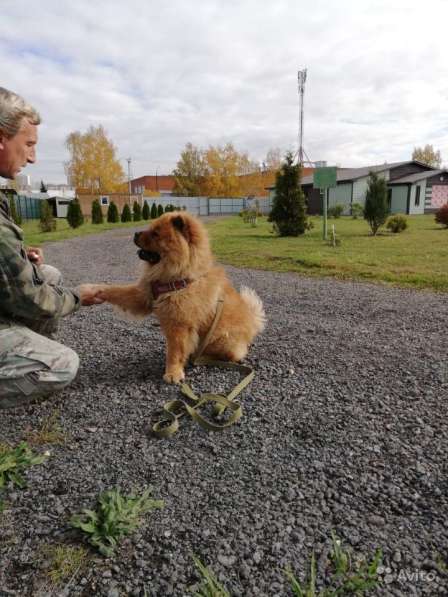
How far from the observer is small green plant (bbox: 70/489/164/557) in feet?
5.13

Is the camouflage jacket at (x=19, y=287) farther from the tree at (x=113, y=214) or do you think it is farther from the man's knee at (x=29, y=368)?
the tree at (x=113, y=214)

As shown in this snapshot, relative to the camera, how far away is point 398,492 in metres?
1.87

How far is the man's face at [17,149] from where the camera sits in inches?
86.5

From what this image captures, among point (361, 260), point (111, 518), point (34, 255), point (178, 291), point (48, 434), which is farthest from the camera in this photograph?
point (361, 260)

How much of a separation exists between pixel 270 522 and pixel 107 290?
6.74ft

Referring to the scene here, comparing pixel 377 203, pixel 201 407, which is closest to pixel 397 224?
pixel 377 203

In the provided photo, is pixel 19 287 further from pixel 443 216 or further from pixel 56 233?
pixel 443 216

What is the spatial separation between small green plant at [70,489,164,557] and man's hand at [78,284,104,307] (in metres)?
1.48

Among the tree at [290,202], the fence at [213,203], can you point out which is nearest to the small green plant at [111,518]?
the tree at [290,202]

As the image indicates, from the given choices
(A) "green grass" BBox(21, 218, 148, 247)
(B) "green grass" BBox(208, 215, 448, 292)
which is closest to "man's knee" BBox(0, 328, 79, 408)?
(B) "green grass" BBox(208, 215, 448, 292)

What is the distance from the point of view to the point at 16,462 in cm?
203

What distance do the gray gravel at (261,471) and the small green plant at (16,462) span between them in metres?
0.05

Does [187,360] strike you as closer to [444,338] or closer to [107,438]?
[107,438]

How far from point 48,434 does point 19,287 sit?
3.02 feet
